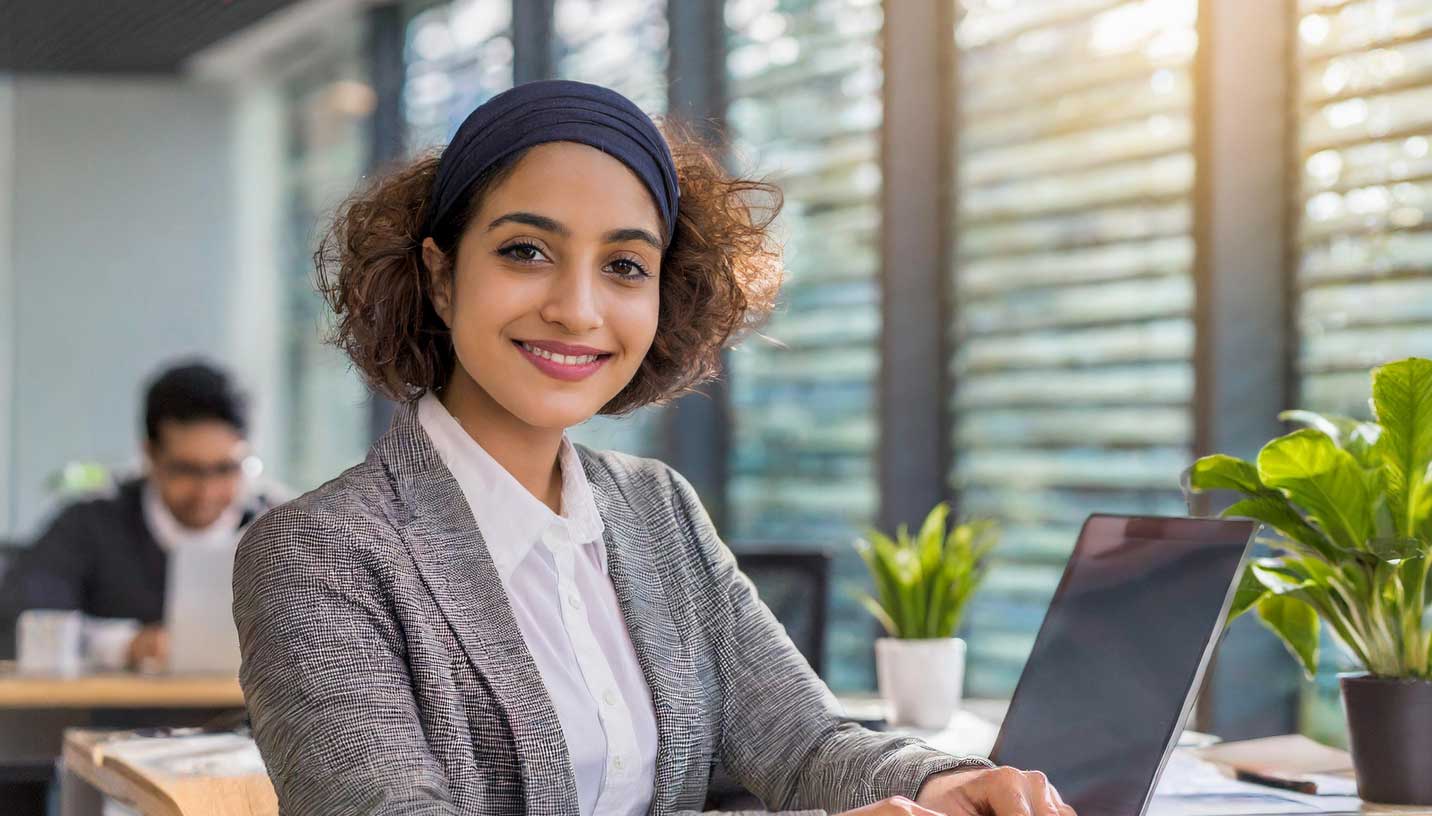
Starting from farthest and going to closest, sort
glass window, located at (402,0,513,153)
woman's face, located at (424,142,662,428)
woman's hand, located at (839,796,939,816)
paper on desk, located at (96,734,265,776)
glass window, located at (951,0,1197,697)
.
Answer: glass window, located at (402,0,513,153), glass window, located at (951,0,1197,697), paper on desk, located at (96,734,265,776), woman's face, located at (424,142,662,428), woman's hand, located at (839,796,939,816)

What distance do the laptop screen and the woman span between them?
5.3 inches

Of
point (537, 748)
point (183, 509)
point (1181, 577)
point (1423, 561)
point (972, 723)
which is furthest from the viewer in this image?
point (183, 509)

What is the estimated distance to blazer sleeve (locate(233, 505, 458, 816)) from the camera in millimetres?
1368

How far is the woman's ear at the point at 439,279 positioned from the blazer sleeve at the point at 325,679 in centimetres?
34

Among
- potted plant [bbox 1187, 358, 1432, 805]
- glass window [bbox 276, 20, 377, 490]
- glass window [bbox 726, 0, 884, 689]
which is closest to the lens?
potted plant [bbox 1187, 358, 1432, 805]

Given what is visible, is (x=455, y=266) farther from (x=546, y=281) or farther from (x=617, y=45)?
(x=617, y=45)

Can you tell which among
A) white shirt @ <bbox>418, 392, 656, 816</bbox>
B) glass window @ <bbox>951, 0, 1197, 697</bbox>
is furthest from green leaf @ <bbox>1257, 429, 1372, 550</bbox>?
glass window @ <bbox>951, 0, 1197, 697</bbox>

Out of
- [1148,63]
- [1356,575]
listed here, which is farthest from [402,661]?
[1148,63]

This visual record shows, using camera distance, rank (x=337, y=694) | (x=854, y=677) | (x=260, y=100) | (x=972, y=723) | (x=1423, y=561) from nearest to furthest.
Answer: (x=337, y=694) → (x=1423, y=561) → (x=972, y=723) → (x=854, y=677) → (x=260, y=100)

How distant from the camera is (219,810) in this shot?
75.5 inches

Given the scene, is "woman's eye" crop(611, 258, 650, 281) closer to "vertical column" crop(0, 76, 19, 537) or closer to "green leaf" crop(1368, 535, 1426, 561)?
"green leaf" crop(1368, 535, 1426, 561)

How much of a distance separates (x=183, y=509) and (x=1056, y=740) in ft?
10.5

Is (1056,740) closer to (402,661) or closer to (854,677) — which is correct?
(402,661)

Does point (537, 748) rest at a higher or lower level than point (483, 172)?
lower
